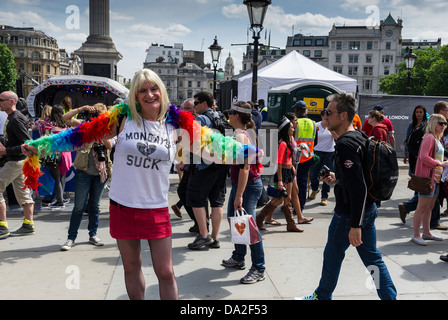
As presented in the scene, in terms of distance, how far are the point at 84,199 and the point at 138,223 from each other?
263 cm

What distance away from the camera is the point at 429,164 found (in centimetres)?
521

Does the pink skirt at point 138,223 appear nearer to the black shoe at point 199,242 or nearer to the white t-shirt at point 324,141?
the black shoe at point 199,242

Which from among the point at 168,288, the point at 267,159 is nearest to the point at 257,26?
the point at 267,159

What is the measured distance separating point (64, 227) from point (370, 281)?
14.2 feet

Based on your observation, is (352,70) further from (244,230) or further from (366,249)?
(366,249)

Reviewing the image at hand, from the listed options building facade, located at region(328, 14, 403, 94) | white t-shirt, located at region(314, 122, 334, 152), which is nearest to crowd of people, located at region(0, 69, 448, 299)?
white t-shirt, located at region(314, 122, 334, 152)

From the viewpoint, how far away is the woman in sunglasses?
204 inches

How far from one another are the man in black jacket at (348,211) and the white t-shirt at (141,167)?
1.26 meters

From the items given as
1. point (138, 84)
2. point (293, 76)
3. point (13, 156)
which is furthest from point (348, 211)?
point (293, 76)

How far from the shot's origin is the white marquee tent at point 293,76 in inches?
591

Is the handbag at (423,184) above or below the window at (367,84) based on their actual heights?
below

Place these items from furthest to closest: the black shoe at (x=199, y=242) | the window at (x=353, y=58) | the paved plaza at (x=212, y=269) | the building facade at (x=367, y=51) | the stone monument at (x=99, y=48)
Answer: the window at (x=353, y=58) → the building facade at (x=367, y=51) → the stone monument at (x=99, y=48) → the black shoe at (x=199, y=242) → the paved plaza at (x=212, y=269)

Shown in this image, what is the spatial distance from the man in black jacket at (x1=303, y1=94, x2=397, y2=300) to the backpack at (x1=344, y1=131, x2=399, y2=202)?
67 mm

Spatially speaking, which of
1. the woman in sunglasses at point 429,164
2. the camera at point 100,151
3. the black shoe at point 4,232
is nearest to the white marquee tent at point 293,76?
the woman in sunglasses at point 429,164
